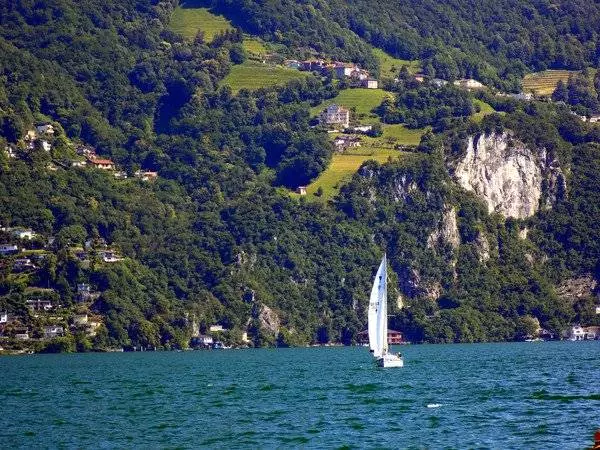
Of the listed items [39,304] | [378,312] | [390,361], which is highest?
[378,312]

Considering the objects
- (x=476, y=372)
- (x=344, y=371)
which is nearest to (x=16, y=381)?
(x=344, y=371)

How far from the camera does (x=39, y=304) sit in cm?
19250

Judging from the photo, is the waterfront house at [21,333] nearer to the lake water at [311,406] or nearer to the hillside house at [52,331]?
the hillside house at [52,331]

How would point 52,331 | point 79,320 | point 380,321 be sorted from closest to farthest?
point 380,321, point 52,331, point 79,320

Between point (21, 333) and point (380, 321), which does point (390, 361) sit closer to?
point (380, 321)

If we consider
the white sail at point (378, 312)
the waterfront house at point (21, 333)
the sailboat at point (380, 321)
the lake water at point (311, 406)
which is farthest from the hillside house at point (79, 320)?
the white sail at point (378, 312)

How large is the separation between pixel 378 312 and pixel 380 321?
1.47 meters

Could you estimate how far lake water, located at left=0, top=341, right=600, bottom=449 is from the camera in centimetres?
6869

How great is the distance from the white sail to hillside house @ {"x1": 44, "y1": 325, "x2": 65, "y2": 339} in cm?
7291

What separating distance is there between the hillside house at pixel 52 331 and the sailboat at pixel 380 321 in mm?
72536

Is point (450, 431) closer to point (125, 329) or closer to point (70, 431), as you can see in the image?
point (70, 431)

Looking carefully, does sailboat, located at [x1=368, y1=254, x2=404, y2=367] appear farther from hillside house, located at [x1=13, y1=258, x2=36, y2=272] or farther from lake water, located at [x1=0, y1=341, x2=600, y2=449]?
hillside house, located at [x1=13, y1=258, x2=36, y2=272]

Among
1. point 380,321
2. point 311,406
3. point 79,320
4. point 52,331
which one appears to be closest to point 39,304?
point 52,331

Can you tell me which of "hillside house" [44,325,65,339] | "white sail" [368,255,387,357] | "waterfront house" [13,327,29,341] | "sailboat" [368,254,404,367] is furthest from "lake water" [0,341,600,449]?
"hillside house" [44,325,65,339]
